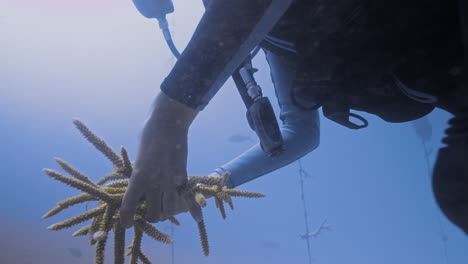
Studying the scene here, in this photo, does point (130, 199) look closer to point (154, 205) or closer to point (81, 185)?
point (154, 205)

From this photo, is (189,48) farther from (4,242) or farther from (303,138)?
(4,242)

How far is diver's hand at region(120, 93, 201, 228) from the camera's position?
1244mm

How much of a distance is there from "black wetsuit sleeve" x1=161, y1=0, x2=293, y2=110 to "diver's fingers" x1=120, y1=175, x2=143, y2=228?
17.9 inches

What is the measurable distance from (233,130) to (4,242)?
67772 mm

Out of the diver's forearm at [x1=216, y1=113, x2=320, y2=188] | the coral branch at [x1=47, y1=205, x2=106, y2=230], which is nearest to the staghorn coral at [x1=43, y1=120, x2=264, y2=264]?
the coral branch at [x1=47, y1=205, x2=106, y2=230]

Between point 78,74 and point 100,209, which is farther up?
point 78,74

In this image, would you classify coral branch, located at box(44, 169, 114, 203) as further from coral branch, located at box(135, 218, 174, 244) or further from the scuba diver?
the scuba diver

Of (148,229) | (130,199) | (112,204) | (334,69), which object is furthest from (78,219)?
(334,69)

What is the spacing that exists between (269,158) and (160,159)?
1485 millimetres

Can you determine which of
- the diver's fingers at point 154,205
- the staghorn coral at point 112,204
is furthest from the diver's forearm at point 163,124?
the staghorn coral at point 112,204

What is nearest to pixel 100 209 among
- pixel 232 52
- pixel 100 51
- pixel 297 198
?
pixel 232 52

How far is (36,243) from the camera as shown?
21.1m

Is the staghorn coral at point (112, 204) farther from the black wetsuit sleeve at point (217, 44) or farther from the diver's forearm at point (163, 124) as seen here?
the black wetsuit sleeve at point (217, 44)

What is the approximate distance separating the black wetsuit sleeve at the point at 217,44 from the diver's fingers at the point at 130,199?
1.49 feet
